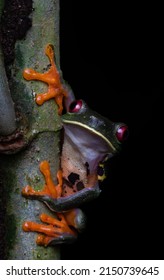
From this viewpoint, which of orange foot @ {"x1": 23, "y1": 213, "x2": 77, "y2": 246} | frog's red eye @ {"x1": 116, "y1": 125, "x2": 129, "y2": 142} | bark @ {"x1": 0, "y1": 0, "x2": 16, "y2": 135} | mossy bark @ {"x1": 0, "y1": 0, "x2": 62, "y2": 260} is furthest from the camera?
frog's red eye @ {"x1": 116, "y1": 125, "x2": 129, "y2": 142}

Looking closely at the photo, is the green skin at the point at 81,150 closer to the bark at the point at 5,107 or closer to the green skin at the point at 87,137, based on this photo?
the green skin at the point at 87,137

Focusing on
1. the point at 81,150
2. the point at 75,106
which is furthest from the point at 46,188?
the point at 75,106

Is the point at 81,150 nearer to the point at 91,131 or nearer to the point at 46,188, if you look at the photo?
the point at 91,131

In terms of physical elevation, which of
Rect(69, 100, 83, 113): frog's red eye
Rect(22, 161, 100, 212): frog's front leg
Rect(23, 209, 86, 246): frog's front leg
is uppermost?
Rect(69, 100, 83, 113): frog's red eye

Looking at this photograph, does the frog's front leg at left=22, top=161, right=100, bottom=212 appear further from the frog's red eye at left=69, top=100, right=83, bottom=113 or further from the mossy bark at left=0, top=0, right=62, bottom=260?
the frog's red eye at left=69, top=100, right=83, bottom=113

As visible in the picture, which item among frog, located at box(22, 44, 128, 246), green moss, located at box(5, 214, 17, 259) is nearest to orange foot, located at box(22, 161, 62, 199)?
frog, located at box(22, 44, 128, 246)
